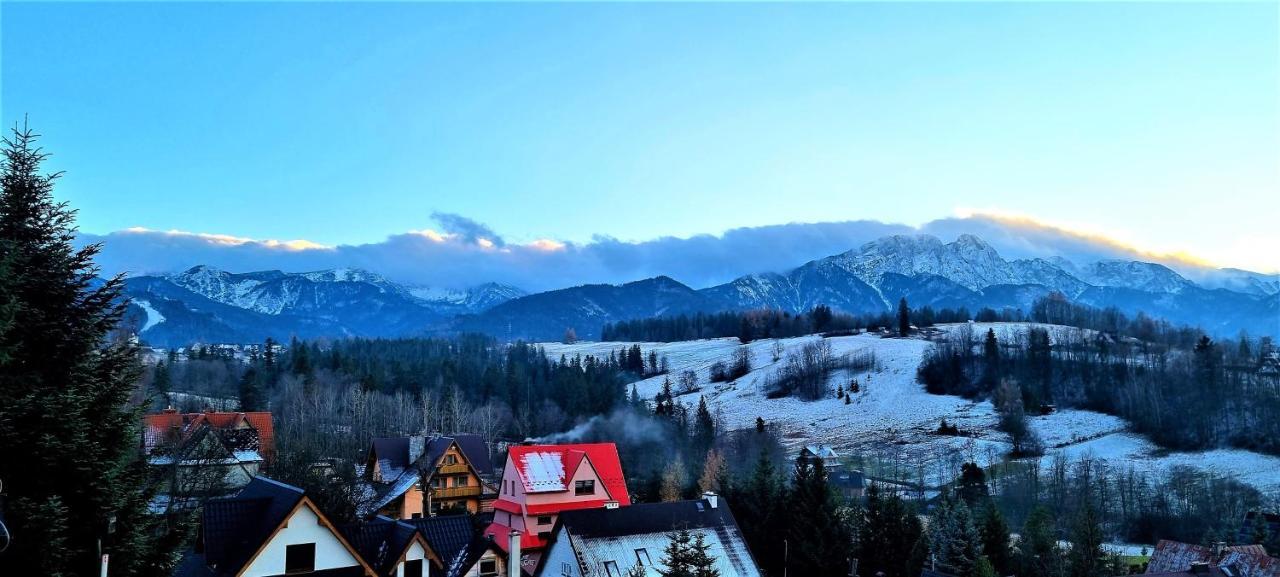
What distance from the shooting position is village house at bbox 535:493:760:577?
117ft

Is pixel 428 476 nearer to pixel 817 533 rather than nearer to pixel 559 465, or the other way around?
pixel 559 465

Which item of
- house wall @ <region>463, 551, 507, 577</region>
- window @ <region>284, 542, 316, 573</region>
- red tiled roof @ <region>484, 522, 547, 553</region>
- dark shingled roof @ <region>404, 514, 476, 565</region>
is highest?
window @ <region>284, 542, 316, 573</region>

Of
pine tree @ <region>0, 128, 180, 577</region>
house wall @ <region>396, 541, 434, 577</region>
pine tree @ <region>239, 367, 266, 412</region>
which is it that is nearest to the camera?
pine tree @ <region>0, 128, 180, 577</region>

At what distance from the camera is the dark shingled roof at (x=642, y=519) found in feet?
121

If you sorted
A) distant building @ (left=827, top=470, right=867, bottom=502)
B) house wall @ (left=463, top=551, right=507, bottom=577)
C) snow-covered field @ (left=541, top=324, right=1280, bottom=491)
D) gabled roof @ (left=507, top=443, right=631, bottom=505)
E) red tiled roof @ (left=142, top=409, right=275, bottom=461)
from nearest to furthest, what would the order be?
house wall @ (left=463, top=551, right=507, bottom=577)
gabled roof @ (left=507, top=443, right=631, bottom=505)
red tiled roof @ (left=142, top=409, right=275, bottom=461)
distant building @ (left=827, top=470, right=867, bottom=502)
snow-covered field @ (left=541, top=324, right=1280, bottom=491)

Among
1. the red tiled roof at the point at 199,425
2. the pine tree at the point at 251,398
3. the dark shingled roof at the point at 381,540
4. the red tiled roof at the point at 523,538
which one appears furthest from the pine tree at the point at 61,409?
the pine tree at the point at 251,398

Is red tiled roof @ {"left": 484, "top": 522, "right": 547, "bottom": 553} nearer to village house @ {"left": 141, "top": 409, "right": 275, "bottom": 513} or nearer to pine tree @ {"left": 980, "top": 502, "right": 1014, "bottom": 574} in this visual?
village house @ {"left": 141, "top": 409, "right": 275, "bottom": 513}

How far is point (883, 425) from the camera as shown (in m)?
119

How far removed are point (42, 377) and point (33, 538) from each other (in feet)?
10.6

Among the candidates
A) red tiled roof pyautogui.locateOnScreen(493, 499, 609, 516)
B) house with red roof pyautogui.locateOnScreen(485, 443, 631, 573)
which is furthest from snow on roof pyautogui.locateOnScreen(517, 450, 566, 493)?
red tiled roof pyautogui.locateOnScreen(493, 499, 609, 516)

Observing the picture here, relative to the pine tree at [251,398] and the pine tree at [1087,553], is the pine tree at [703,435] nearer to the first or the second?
the pine tree at [1087,553]

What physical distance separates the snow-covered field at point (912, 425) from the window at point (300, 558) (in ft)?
220

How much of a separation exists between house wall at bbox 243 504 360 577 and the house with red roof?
19.8 metres

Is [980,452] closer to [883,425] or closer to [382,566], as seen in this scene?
[883,425]
